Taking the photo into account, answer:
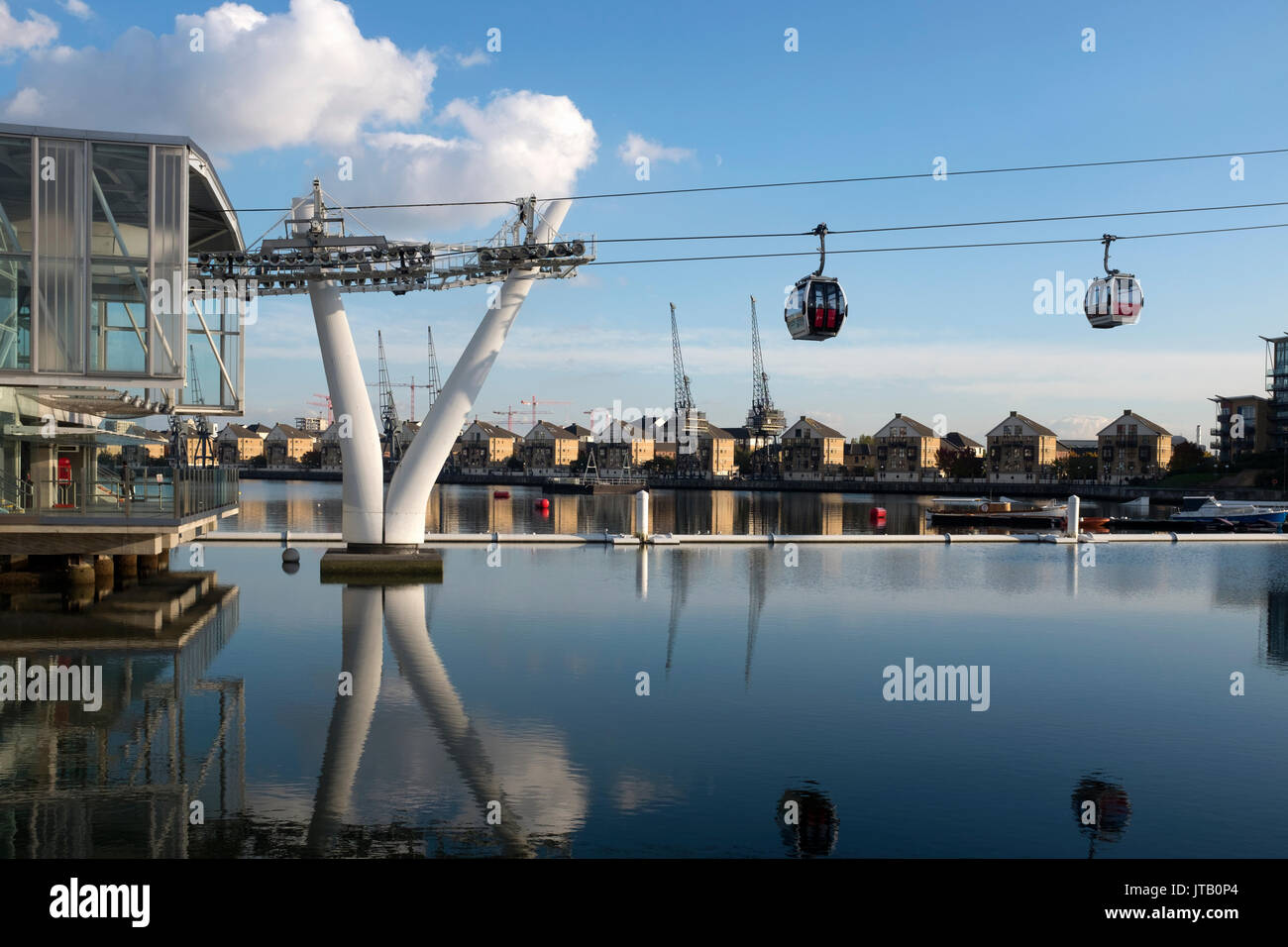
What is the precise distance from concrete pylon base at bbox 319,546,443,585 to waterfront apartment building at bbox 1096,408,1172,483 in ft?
471

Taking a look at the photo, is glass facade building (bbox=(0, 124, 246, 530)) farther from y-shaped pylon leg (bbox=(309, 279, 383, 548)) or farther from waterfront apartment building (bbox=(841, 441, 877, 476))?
waterfront apartment building (bbox=(841, 441, 877, 476))

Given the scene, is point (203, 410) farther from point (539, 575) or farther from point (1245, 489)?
point (1245, 489)

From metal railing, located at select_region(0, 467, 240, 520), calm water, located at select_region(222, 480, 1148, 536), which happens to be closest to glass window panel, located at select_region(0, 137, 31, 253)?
metal railing, located at select_region(0, 467, 240, 520)

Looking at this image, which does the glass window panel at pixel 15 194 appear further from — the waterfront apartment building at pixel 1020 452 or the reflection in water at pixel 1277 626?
the waterfront apartment building at pixel 1020 452

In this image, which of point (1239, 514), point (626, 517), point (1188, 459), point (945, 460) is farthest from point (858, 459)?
point (1239, 514)

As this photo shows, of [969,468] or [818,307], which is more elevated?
[818,307]

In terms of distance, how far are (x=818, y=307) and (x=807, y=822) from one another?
13.0 meters

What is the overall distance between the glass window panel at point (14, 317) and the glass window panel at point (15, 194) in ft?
1.69

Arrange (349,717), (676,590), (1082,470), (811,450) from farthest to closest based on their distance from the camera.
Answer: (811,450), (1082,470), (676,590), (349,717)

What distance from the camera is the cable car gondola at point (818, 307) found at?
70.7ft

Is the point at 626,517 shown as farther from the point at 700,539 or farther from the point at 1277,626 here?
the point at 1277,626

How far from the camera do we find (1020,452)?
16362 cm
